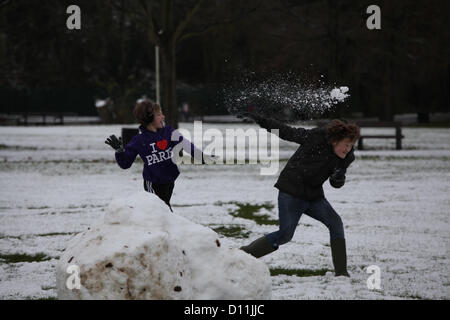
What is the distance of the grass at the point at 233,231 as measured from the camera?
9.05m

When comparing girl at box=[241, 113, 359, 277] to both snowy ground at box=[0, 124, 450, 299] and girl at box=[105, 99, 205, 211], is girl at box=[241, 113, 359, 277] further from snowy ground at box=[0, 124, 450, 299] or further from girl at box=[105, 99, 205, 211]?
girl at box=[105, 99, 205, 211]

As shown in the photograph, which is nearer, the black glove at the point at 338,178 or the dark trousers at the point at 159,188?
the black glove at the point at 338,178

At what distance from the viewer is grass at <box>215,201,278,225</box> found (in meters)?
10.3

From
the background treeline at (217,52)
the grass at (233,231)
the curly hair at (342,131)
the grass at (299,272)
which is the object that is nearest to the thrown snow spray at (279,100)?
the curly hair at (342,131)

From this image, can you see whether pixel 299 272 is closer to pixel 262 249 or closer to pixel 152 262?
pixel 262 249

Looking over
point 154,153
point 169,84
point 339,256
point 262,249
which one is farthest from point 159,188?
point 169,84

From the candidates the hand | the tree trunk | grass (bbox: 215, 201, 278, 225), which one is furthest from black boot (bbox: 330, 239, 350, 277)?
the tree trunk

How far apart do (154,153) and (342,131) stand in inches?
64.4

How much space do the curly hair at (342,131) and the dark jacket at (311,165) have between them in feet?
0.42

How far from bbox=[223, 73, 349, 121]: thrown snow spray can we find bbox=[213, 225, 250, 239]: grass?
101 inches

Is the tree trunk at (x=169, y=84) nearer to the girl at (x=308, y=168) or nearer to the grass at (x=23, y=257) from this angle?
the grass at (x=23, y=257)

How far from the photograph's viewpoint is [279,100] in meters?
6.66
